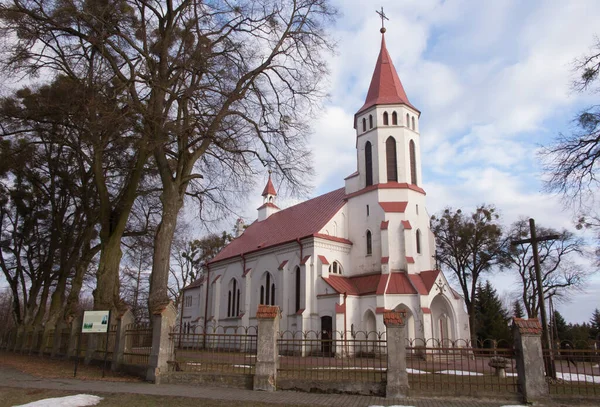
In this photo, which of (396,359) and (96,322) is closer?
(396,359)

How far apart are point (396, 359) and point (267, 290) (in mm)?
21166

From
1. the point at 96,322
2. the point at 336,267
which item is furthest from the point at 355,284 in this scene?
the point at 96,322

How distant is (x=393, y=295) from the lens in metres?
24.6

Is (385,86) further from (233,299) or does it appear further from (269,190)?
(233,299)

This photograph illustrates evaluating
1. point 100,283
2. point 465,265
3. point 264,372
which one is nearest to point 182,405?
point 264,372

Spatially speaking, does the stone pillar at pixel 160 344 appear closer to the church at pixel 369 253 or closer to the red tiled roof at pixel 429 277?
the church at pixel 369 253

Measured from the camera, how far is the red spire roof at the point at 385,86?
2934cm

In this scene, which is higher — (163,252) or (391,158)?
(391,158)

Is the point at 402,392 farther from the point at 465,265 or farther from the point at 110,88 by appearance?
the point at 465,265

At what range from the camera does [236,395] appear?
10648 millimetres

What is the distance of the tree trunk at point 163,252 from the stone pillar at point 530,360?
30.5 feet

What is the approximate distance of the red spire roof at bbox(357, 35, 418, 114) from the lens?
96.3 feet

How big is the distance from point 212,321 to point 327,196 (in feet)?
42.1

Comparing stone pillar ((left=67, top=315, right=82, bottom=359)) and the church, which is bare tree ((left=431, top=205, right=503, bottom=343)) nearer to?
the church
